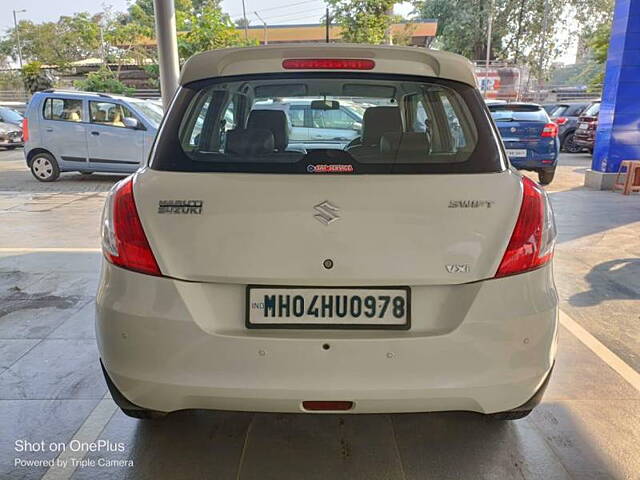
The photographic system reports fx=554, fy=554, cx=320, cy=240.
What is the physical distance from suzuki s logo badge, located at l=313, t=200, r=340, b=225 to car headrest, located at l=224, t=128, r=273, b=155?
39 cm

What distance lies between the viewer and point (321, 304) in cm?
187

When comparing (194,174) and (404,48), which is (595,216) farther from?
(194,174)

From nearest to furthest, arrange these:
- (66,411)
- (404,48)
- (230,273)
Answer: (230,273) < (404,48) < (66,411)

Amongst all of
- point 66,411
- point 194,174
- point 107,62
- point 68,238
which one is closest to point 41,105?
point 68,238

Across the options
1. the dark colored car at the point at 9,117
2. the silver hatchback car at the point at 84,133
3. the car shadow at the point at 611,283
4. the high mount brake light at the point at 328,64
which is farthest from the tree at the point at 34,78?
the high mount brake light at the point at 328,64

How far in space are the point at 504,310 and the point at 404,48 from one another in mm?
1081

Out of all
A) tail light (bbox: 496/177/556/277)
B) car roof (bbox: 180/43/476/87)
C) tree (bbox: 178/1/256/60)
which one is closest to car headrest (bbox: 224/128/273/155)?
car roof (bbox: 180/43/476/87)

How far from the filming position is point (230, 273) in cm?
185

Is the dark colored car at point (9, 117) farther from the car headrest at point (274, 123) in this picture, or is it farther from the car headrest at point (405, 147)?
the car headrest at point (405, 147)

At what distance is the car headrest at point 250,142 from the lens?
2.13 meters

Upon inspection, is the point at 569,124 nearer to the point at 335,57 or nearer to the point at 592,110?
the point at 592,110

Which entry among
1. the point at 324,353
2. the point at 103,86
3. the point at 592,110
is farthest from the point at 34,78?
the point at 324,353

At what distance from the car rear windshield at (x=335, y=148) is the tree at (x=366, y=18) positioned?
20.1m

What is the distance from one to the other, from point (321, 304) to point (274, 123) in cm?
93
